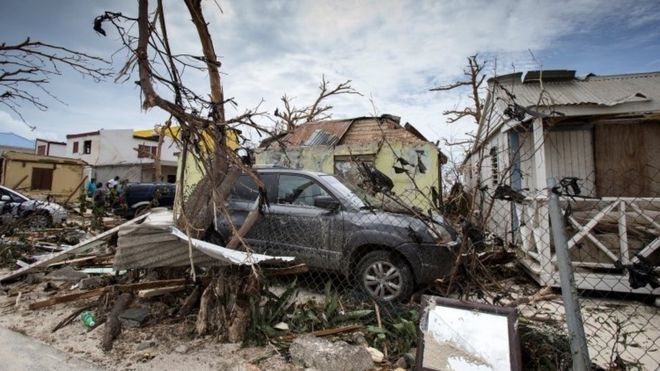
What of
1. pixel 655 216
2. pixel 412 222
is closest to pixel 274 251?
pixel 412 222

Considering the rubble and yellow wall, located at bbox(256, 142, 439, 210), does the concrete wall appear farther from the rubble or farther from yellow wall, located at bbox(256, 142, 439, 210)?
the rubble

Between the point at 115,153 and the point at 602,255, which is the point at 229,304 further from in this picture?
the point at 115,153

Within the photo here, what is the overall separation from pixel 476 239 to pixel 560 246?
71cm

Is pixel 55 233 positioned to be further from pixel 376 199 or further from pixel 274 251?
pixel 376 199

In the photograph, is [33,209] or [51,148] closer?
[33,209]

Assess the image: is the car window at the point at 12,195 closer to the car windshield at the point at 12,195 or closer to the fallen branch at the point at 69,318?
the car windshield at the point at 12,195

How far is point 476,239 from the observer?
9.23ft

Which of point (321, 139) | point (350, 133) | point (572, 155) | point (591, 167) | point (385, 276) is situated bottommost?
point (385, 276)

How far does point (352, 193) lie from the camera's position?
5215mm

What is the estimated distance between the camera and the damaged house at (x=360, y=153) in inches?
428

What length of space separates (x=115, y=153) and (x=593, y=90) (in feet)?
121

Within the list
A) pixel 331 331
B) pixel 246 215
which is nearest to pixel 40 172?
pixel 246 215

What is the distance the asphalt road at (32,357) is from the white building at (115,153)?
28711 millimetres

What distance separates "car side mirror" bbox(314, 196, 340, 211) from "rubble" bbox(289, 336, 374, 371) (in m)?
2.16
